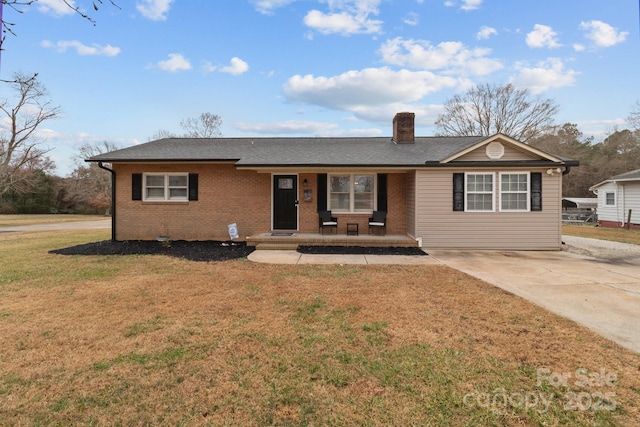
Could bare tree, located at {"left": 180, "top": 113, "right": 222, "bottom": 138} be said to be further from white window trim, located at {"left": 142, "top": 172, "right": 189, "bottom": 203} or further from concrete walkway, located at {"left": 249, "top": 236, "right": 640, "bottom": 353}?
concrete walkway, located at {"left": 249, "top": 236, "right": 640, "bottom": 353}

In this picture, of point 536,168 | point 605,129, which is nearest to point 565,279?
point 536,168

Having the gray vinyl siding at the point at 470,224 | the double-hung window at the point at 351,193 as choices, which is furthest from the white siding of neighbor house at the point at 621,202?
the double-hung window at the point at 351,193

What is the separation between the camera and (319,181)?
11.0 metres

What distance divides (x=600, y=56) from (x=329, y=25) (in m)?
11.6

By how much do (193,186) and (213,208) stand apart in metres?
1.05

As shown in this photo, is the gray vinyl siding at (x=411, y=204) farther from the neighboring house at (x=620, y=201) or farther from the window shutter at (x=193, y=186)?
the neighboring house at (x=620, y=201)

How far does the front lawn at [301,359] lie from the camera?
2.36 metres

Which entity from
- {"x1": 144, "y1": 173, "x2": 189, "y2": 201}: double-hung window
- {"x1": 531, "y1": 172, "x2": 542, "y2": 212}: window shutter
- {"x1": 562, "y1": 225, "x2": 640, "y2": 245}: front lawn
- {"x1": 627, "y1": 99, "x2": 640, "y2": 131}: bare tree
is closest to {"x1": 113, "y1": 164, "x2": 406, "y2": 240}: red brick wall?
{"x1": 144, "y1": 173, "x2": 189, "y2": 201}: double-hung window

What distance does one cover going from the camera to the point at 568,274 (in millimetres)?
6723

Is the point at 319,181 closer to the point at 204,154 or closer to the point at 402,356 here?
the point at 204,154

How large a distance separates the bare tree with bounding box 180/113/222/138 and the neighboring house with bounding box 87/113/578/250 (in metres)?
22.3

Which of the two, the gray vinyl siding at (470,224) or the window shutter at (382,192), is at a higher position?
→ the window shutter at (382,192)

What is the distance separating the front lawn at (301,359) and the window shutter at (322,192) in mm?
5651

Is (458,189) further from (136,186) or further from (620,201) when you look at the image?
(620,201)
